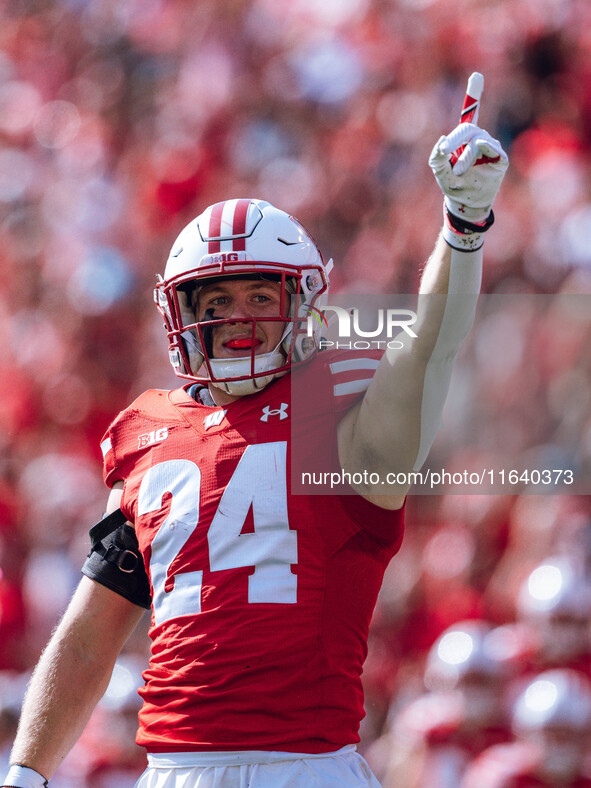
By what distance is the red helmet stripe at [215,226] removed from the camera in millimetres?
2016

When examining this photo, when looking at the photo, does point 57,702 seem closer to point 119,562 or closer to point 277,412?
point 119,562

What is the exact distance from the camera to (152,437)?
77.5 inches

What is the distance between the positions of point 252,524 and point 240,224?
634 mm

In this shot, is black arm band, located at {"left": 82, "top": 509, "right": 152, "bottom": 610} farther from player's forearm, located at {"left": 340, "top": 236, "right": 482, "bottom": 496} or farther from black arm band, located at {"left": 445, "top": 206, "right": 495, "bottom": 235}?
black arm band, located at {"left": 445, "top": 206, "right": 495, "bottom": 235}

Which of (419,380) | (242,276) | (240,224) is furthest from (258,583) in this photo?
(240,224)

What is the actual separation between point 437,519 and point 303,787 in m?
2.03

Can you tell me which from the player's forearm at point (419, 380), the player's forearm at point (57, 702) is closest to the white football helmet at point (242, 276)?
the player's forearm at point (419, 380)

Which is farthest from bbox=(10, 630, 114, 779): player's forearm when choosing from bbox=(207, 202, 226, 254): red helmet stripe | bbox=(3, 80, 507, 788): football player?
bbox=(207, 202, 226, 254): red helmet stripe

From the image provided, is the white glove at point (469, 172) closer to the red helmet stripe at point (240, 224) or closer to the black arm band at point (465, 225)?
the black arm band at point (465, 225)

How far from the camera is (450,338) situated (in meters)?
1.59

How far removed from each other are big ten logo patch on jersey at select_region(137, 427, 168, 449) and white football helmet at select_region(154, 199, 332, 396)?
4.6 inches

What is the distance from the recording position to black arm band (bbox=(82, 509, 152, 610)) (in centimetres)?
198

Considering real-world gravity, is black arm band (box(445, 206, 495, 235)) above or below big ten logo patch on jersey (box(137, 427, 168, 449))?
above

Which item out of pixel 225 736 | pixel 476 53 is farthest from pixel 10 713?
pixel 476 53
